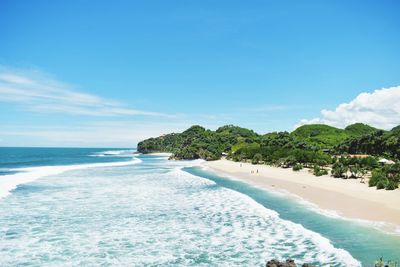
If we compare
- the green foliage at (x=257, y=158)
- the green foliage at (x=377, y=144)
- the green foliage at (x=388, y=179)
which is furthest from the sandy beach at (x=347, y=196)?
the green foliage at (x=257, y=158)

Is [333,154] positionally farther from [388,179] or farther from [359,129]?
[359,129]

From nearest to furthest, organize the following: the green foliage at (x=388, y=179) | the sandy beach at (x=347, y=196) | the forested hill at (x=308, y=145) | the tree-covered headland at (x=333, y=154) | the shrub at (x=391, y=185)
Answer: the sandy beach at (x=347, y=196) → the shrub at (x=391, y=185) → the green foliage at (x=388, y=179) → the tree-covered headland at (x=333, y=154) → the forested hill at (x=308, y=145)

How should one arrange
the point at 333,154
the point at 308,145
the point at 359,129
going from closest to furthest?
the point at 333,154 < the point at 308,145 < the point at 359,129

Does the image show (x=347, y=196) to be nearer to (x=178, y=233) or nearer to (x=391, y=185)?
(x=391, y=185)

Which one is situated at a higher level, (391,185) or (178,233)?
(391,185)

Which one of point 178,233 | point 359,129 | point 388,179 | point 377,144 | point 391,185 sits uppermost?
point 359,129

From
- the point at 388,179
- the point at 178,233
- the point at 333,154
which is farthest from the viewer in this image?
the point at 333,154

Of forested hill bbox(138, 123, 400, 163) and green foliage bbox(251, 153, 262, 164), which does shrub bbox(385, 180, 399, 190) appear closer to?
forested hill bbox(138, 123, 400, 163)

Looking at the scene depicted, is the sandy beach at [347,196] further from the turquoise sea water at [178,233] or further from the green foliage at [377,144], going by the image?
the green foliage at [377,144]

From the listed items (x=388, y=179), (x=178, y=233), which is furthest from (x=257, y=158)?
(x=178, y=233)

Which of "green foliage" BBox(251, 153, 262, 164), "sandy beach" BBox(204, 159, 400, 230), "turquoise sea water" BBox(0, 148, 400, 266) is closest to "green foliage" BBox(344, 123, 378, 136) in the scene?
"green foliage" BBox(251, 153, 262, 164)

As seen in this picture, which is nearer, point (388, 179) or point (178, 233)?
point (178, 233)
